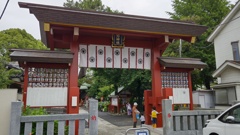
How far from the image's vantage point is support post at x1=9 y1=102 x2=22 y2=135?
5422 mm

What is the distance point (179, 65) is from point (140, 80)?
9.40m

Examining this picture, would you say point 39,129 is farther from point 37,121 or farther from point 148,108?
point 148,108

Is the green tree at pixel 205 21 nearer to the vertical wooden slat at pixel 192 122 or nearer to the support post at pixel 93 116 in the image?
the vertical wooden slat at pixel 192 122

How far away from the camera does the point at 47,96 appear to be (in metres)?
7.62

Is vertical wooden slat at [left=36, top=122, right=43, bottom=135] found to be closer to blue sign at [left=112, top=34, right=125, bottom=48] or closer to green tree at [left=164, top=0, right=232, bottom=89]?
blue sign at [left=112, top=34, right=125, bottom=48]

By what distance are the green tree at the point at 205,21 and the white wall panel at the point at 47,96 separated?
16929 millimetres

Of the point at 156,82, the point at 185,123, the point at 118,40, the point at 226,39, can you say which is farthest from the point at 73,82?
the point at 226,39

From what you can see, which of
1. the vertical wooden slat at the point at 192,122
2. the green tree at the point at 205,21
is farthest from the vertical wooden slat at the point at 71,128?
the green tree at the point at 205,21

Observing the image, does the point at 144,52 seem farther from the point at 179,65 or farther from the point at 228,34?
the point at 228,34

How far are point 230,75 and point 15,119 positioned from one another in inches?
612

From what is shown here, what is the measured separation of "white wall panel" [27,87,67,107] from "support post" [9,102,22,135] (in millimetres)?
2000

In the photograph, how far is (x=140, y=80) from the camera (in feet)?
61.0

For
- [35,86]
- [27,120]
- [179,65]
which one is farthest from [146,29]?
[27,120]

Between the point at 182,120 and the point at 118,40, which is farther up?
the point at 118,40
